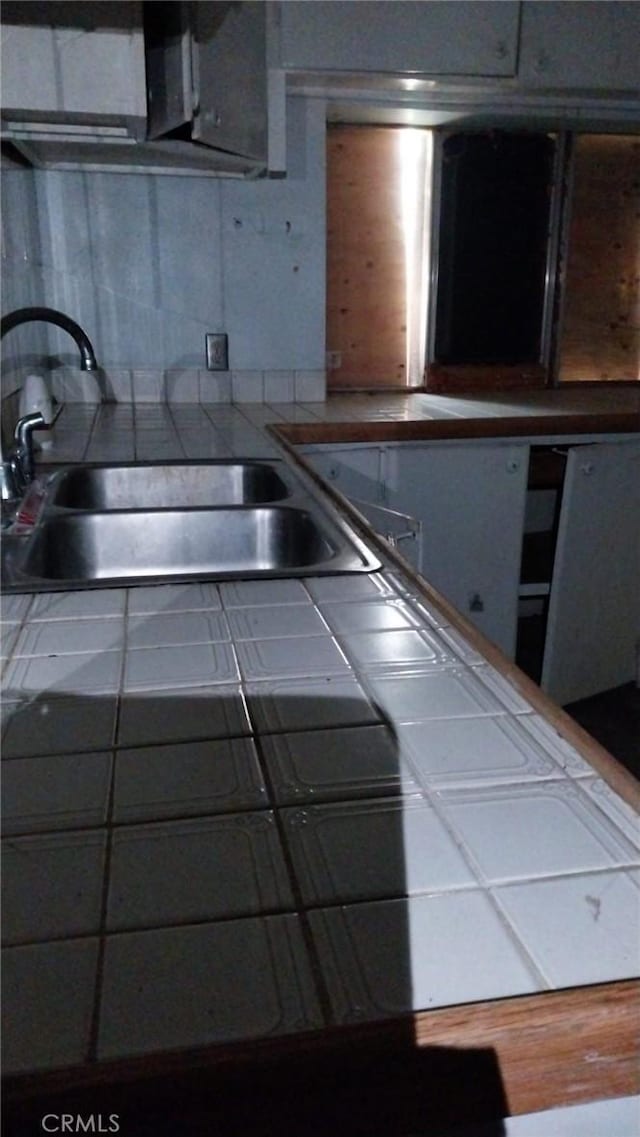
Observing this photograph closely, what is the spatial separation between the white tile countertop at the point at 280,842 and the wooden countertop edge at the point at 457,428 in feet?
4.71

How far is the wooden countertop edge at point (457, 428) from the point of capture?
2.20 meters

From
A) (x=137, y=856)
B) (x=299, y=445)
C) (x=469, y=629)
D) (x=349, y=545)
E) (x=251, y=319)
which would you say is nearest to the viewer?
(x=137, y=856)

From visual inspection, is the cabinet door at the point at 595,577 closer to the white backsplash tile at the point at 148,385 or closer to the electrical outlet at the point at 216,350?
the electrical outlet at the point at 216,350

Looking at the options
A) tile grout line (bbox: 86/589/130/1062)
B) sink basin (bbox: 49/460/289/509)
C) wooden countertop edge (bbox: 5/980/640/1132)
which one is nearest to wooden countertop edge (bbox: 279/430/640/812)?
wooden countertop edge (bbox: 5/980/640/1132)

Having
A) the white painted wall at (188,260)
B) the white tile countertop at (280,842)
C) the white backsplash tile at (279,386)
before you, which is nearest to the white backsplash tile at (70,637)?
the white tile countertop at (280,842)

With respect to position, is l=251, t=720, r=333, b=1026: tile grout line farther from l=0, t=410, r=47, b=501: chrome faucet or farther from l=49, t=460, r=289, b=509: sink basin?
l=49, t=460, r=289, b=509: sink basin

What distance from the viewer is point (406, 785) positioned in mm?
544

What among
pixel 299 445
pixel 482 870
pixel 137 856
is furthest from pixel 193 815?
pixel 299 445

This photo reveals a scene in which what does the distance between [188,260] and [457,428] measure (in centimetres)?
95

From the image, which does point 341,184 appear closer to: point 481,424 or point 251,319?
point 251,319

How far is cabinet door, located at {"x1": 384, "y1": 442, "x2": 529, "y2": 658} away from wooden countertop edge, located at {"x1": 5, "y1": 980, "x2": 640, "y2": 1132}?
1.89 metres

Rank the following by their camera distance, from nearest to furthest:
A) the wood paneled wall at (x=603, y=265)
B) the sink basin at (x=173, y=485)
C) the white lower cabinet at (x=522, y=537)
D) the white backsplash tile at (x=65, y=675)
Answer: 1. the white backsplash tile at (x=65, y=675)
2. the sink basin at (x=173, y=485)
3. the white lower cabinet at (x=522, y=537)
4. the wood paneled wall at (x=603, y=265)

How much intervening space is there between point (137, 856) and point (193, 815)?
0.05 metres

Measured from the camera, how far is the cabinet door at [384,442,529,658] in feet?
7.50
